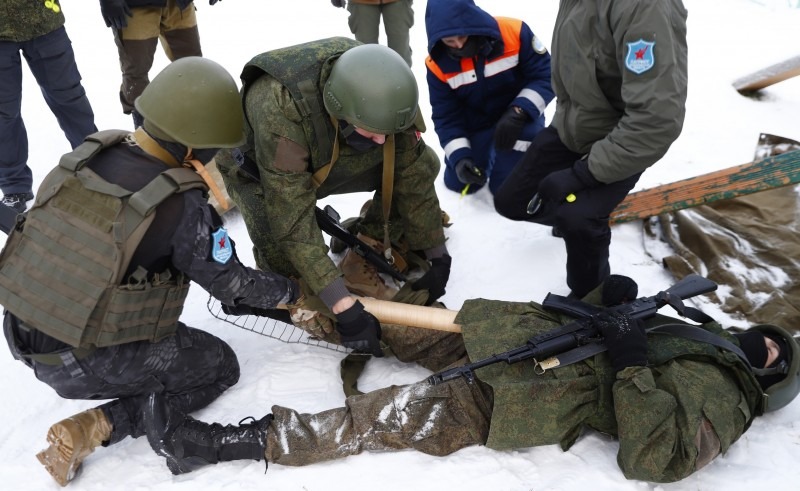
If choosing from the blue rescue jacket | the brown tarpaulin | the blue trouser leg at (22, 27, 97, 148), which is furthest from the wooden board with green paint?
the blue trouser leg at (22, 27, 97, 148)

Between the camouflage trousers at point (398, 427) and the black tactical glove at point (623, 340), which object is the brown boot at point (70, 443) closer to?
the camouflage trousers at point (398, 427)

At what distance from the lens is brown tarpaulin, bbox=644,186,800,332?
3.09 m

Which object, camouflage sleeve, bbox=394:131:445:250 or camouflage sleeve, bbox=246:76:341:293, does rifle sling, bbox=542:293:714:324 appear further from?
camouflage sleeve, bbox=246:76:341:293

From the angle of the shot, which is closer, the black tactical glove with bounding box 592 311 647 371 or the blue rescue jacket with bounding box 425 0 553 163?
the black tactical glove with bounding box 592 311 647 371

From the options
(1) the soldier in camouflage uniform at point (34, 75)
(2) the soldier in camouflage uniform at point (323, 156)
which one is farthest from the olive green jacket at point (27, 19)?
(2) the soldier in camouflage uniform at point (323, 156)

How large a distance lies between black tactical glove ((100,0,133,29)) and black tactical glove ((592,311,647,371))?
3534mm

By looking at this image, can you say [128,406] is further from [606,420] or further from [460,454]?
[606,420]

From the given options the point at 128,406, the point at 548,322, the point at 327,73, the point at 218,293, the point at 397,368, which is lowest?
the point at 397,368

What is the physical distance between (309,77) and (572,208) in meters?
1.40

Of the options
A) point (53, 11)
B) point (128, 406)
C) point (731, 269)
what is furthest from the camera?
point (53, 11)

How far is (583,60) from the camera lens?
8.74ft

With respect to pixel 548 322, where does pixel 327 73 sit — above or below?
above

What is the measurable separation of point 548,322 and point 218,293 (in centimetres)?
142

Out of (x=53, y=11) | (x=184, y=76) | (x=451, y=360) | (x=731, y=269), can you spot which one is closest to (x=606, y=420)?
(x=451, y=360)
